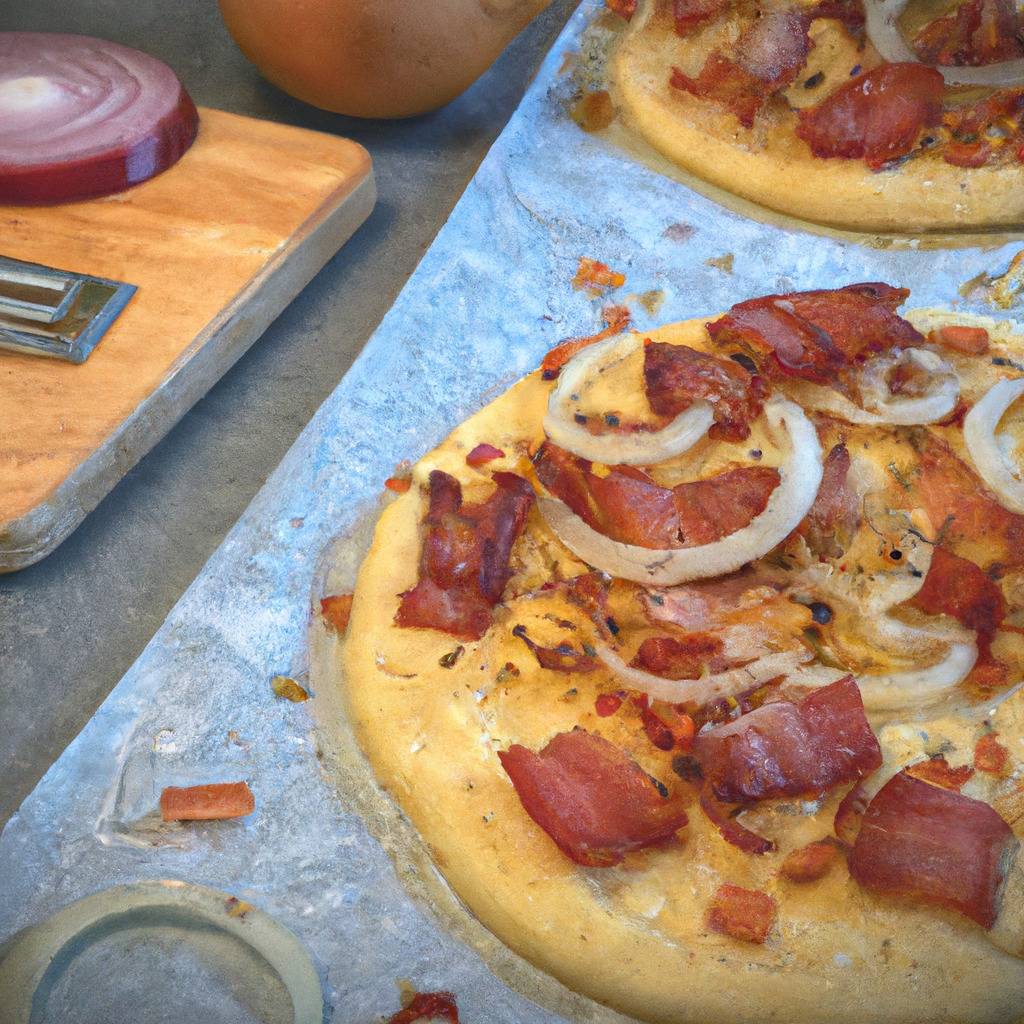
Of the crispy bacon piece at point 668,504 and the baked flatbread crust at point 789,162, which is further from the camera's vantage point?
the baked flatbread crust at point 789,162

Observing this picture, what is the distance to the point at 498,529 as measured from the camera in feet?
5.98

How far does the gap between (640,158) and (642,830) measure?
183cm

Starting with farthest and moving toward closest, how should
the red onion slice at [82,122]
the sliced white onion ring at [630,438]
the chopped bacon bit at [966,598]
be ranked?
the red onion slice at [82,122] < the sliced white onion ring at [630,438] < the chopped bacon bit at [966,598]

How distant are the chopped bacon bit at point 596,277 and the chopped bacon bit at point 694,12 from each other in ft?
2.38

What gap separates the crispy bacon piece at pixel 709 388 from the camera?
6.16 feet

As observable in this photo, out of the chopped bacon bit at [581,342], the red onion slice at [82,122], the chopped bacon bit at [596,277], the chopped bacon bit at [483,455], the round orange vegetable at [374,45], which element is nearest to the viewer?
the chopped bacon bit at [483,455]

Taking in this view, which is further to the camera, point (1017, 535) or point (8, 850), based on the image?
point (1017, 535)

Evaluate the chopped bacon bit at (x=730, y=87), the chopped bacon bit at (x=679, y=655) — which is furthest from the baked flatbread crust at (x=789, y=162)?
the chopped bacon bit at (x=679, y=655)

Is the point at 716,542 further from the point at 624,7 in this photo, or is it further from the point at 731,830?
the point at 624,7

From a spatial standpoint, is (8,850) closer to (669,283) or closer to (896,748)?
→ (896,748)

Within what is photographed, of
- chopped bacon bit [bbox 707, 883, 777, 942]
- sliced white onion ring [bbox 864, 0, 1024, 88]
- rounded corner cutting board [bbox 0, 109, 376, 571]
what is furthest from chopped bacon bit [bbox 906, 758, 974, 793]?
sliced white onion ring [bbox 864, 0, 1024, 88]

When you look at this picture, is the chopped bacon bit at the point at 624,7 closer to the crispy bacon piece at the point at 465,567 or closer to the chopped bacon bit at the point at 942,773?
the crispy bacon piece at the point at 465,567

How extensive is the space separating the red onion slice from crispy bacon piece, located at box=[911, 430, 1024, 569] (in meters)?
1.78

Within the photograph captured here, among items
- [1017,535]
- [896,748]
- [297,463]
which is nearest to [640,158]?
[297,463]
